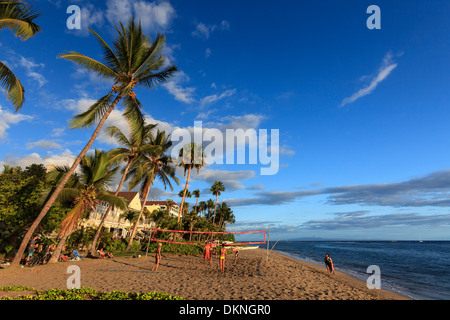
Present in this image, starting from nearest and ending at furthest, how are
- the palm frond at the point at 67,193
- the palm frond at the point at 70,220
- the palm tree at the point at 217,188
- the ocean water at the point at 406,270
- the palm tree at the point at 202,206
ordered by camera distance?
the palm frond at the point at 70,220 → the palm frond at the point at 67,193 → the ocean water at the point at 406,270 → the palm tree at the point at 217,188 → the palm tree at the point at 202,206

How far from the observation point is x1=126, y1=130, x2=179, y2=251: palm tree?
25922mm

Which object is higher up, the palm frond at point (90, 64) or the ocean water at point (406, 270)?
the palm frond at point (90, 64)

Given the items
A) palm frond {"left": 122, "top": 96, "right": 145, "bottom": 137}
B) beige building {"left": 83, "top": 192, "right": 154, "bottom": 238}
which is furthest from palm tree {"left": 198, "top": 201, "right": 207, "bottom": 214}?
palm frond {"left": 122, "top": 96, "right": 145, "bottom": 137}

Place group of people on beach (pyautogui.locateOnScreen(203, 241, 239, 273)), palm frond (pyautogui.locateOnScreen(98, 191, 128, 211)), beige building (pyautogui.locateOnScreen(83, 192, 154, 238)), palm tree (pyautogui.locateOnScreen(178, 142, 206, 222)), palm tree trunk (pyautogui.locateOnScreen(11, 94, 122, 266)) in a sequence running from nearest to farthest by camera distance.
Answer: palm tree trunk (pyautogui.locateOnScreen(11, 94, 122, 266)) < group of people on beach (pyautogui.locateOnScreen(203, 241, 239, 273)) < palm frond (pyautogui.locateOnScreen(98, 191, 128, 211)) < beige building (pyautogui.locateOnScreen(83, 192, 154, 238)) < palm tree (pyautogui.locateOnScreen(178, 142, 206, 222))

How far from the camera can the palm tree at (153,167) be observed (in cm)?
2592

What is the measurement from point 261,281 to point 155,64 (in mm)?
14878

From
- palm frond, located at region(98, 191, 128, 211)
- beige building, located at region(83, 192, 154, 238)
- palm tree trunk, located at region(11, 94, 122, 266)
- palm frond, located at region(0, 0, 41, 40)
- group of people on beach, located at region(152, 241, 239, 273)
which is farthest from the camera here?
beige building, located at region(83, 192, 154, 238)

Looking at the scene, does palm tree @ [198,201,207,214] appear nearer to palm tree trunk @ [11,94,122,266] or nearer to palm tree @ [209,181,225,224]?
palm tree @ [209,181,225,224]

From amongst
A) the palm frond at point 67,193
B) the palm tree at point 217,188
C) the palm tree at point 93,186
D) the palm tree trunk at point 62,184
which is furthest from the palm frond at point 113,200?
the palm tree at point 217,188

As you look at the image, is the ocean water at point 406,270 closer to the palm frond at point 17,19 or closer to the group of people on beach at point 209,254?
the group of people on beach at point 209,254

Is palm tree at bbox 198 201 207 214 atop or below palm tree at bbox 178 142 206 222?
below

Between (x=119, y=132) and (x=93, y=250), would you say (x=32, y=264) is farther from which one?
(x=119, y=132)
